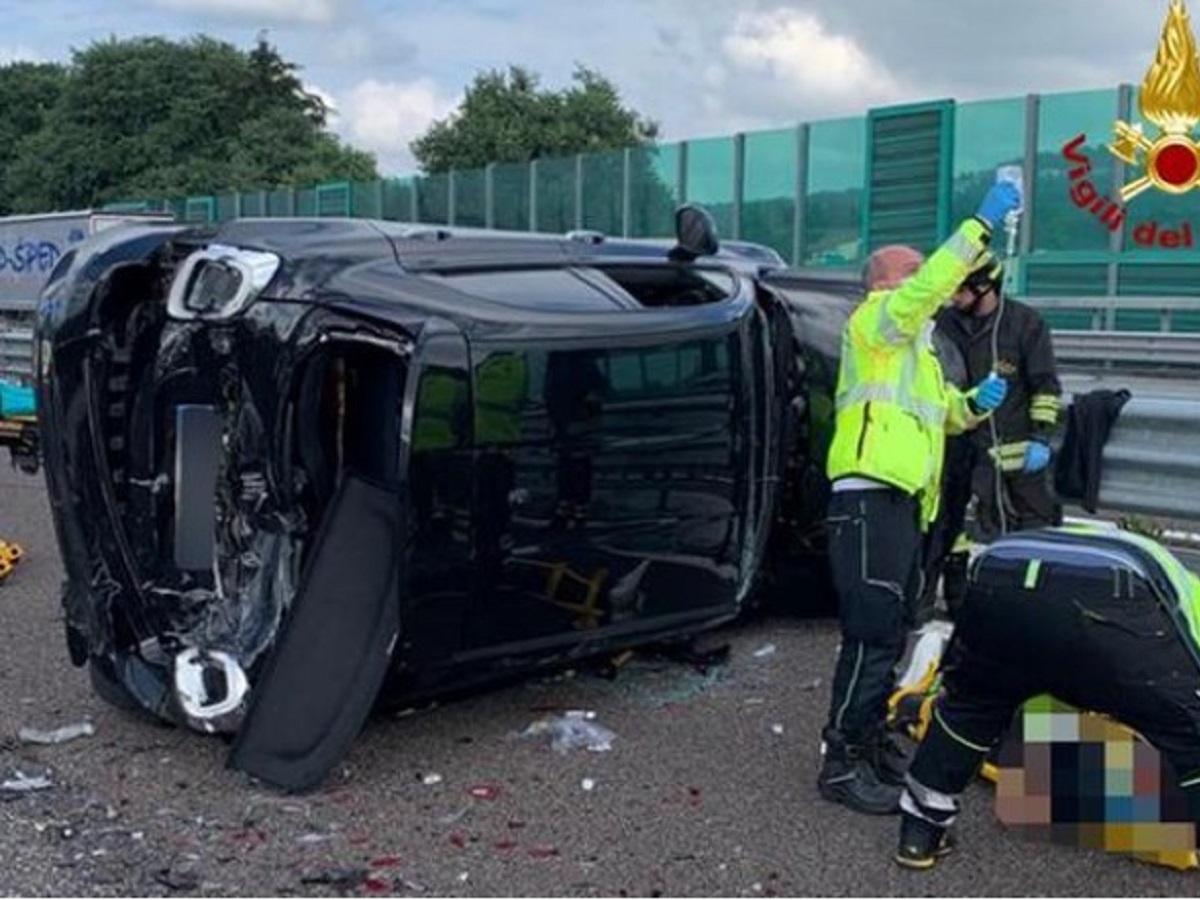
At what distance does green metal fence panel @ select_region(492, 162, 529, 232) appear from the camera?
25109 millimetres

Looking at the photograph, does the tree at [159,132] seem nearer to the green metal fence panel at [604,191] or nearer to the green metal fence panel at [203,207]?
the green metal fence panel at [203,207]

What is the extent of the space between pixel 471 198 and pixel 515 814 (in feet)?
76.1

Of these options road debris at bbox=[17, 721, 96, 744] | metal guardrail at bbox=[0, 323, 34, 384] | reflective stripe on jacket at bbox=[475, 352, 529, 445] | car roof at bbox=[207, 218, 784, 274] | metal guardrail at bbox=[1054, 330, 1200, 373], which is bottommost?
road debris at bbox=[17, 721, 96, 744]

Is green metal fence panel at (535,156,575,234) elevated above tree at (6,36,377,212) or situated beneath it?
situated beneath

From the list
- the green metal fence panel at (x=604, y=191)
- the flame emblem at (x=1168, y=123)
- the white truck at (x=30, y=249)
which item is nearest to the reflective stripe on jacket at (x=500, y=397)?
the flame emblem at (x=1168, y=123)

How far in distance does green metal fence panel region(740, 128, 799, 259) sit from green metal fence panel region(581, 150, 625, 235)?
3.09 m

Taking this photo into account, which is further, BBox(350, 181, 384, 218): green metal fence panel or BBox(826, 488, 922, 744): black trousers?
BBox(350, 181, 384, 218): green metal fence panel

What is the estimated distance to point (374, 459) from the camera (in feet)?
14.9

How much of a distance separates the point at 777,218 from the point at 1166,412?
14.6 meters

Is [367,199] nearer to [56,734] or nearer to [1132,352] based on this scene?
[1132,352]

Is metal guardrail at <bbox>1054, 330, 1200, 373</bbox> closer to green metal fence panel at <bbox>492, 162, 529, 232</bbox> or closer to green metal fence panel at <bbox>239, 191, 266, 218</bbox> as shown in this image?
green metal fence panel at <bbox>492, 162, 529, 232</bbox>

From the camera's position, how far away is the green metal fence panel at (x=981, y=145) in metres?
16.5

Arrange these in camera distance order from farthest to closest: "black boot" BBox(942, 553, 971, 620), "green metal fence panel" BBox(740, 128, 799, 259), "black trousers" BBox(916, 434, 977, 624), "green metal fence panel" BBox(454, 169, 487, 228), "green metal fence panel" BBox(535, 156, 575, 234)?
"green metal fence panel" BBox(454, 169, 487, 228)
"green metal fence panel" BBox(535, 156, 575, 234)
"green metal fence panel" BBox(740, 128, 799, 259)
"black boot" BBox(942, 553, 971, 620)
"black trousers" BBox(916, 434, 977, 624)

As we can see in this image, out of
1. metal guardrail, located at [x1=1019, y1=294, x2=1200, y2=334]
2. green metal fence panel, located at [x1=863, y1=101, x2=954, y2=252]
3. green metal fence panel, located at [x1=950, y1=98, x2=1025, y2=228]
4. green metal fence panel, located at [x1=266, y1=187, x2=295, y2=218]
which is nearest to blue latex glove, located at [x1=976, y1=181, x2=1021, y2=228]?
metal guardrail, located at [x1=1019, y1=294, x2=1200, y2=334]
